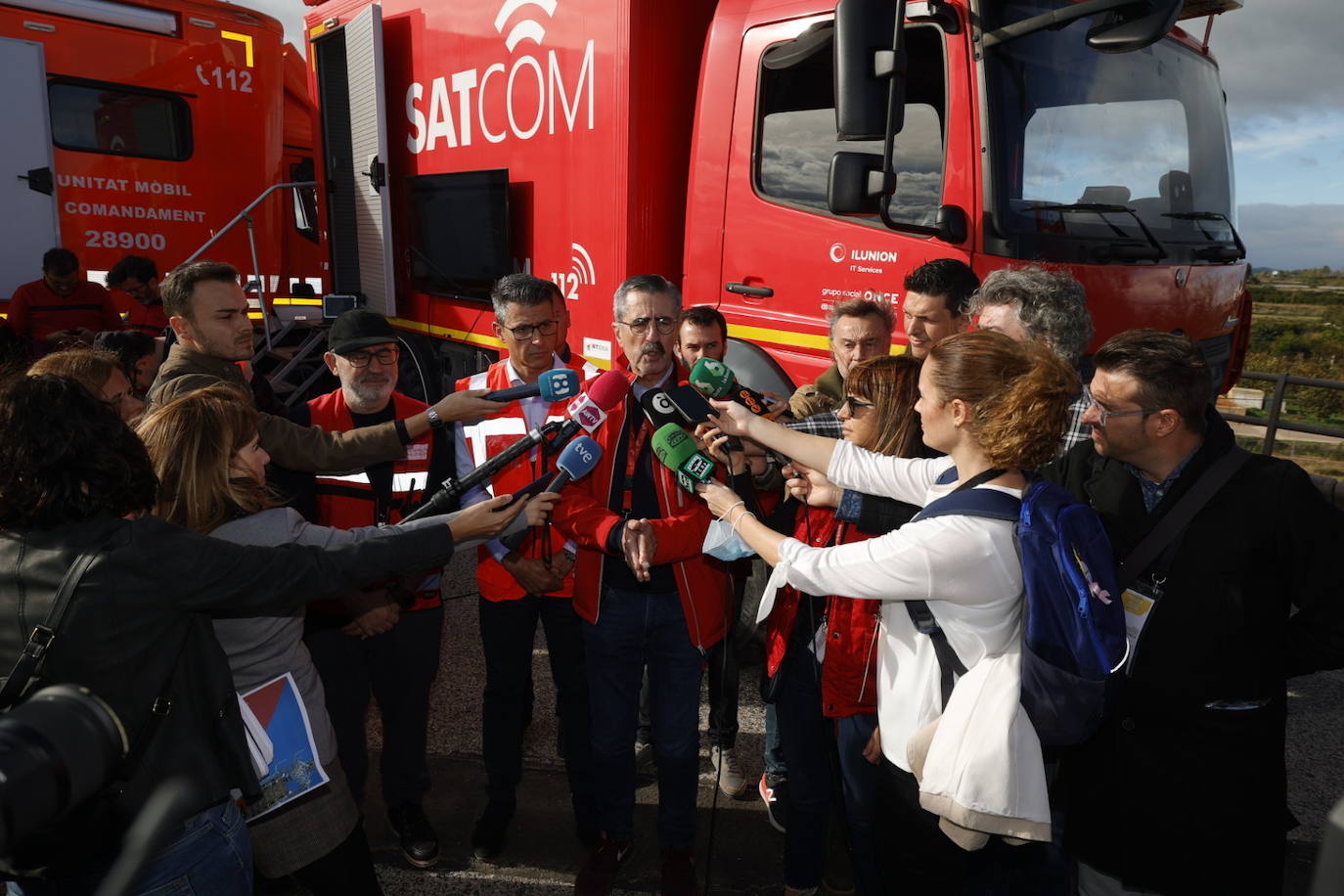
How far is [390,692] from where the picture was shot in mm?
3066

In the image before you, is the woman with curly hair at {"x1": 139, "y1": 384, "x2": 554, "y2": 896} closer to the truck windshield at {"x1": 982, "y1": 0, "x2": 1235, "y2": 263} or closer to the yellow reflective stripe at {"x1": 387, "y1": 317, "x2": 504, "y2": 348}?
the truck windshield at {"x1": 982, "y1": 0, "x2": 1235, "y2": 263}

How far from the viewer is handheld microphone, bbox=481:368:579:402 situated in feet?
8.85

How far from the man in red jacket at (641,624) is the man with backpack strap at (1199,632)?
120cm

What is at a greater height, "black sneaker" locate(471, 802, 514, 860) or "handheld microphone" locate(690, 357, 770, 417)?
"handheld microphone" locate(690, 357, 770, 417)

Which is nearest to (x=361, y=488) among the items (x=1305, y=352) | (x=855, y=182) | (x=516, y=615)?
(x=516, y=615)

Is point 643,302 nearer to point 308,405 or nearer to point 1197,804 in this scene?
point 308,405

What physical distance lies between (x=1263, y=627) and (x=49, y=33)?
827 centimetres

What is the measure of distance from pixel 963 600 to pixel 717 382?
103cm

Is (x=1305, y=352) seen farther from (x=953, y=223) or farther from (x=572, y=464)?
(x=572, y=464)

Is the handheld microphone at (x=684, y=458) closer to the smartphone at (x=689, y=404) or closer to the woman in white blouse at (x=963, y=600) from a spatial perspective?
the smartphone at (x=689, y=404)

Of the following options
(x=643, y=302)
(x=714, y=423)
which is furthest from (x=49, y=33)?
(x=714, y=423)

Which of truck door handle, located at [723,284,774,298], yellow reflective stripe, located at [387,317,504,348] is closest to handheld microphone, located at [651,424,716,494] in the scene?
truck door handle, located at [723,284,774,298]

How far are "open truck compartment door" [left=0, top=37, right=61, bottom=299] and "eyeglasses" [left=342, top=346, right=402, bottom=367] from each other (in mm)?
5269

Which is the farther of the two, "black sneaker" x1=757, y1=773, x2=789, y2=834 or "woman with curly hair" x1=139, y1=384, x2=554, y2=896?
"black sneaker" x1=757, y1=773, x2=789, y2=834
